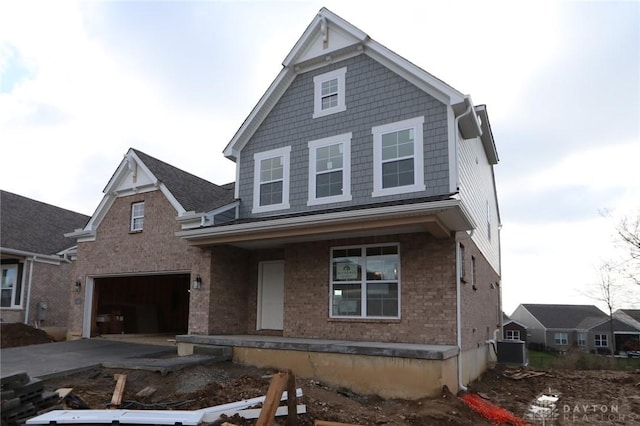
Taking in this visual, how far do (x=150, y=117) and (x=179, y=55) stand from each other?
4.73m

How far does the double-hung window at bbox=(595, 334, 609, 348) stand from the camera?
49.8m

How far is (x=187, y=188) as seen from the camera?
15945 millimetres

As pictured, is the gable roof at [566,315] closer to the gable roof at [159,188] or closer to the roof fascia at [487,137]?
the roof fascia at [487,137]

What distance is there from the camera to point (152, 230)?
49.7 feet

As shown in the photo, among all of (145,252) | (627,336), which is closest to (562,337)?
(627,336)

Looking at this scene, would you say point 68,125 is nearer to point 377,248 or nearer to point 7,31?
point 7,31

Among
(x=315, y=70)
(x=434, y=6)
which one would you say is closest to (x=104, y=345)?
(x=315, y=70)

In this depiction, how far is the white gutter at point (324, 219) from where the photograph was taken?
958 cm

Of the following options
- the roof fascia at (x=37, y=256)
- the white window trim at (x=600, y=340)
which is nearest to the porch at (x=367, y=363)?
the roof fascia at (x=37, y=256)

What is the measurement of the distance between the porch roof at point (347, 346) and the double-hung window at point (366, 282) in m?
0.83

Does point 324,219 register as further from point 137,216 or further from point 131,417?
point 137,216

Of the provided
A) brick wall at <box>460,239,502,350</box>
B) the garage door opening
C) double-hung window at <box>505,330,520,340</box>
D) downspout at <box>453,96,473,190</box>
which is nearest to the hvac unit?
brick wall at <box>460,239,502,350</box>

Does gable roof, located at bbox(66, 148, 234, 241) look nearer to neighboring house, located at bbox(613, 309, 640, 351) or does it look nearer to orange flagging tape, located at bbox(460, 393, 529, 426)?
orange flagging tape, located at bbox(460, 393, 529, 426)

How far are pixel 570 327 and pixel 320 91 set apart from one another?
50054 millimetres
